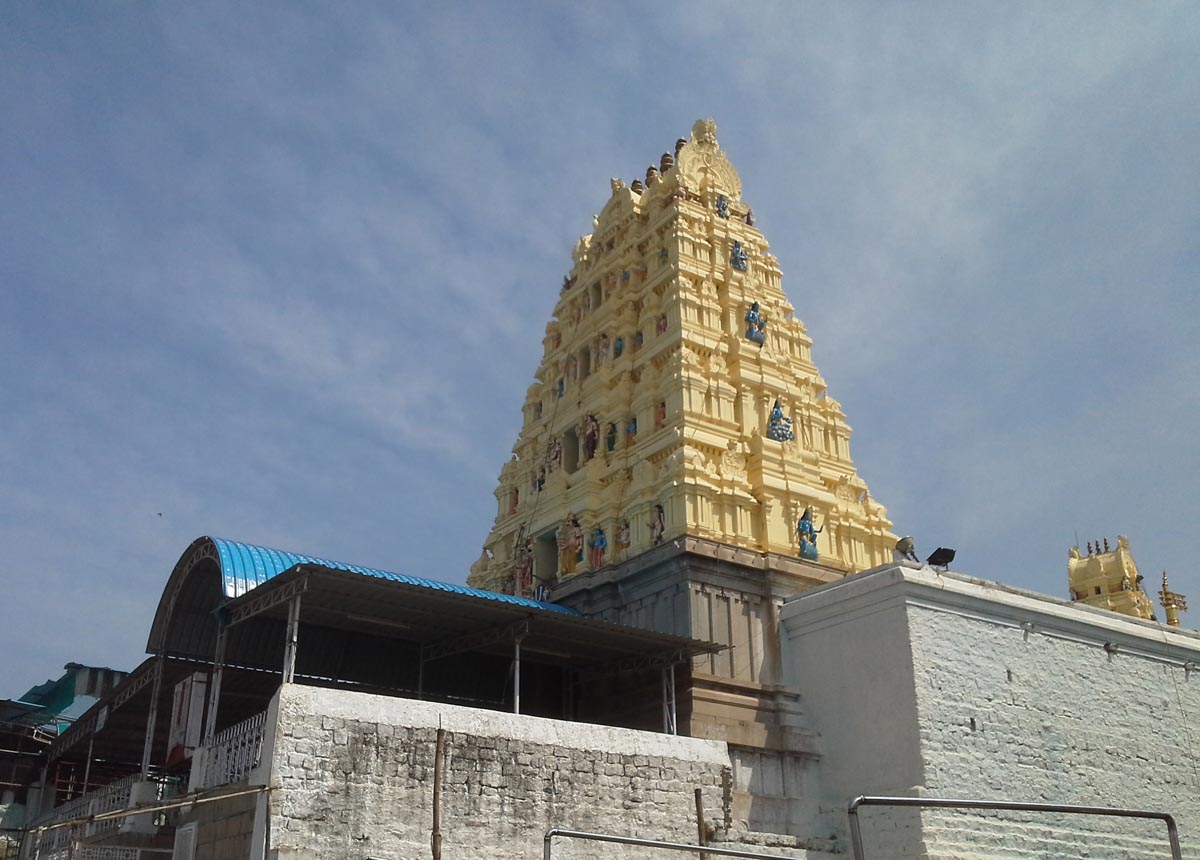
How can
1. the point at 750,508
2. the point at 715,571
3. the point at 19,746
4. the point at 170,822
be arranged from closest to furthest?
the point at 170,822 → the point at 715,571 → the point at 750,508 → the point at 19,746

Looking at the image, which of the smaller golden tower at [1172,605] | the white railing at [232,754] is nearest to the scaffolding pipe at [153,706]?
the white railing at [232,754]

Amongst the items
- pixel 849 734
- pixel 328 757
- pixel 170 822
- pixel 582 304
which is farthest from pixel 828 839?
pixel 582 304

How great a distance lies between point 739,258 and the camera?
32.7 m

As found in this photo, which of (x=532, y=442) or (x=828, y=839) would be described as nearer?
(x=828, y=839)

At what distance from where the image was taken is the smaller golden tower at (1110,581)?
165ft

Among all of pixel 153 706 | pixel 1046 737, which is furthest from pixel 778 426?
pixel 153 706

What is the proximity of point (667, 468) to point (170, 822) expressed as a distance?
13407mm

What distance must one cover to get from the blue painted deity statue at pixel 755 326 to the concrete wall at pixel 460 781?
13.1 m

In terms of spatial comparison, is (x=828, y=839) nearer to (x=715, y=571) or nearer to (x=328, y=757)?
(x=715, y=571)

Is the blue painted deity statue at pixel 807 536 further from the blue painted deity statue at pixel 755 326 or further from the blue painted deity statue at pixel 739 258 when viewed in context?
the blue painted deity statue at pixel 739 258

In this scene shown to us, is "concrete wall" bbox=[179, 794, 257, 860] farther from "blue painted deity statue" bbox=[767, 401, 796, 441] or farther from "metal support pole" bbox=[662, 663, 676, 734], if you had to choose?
"blue painted deity statue" bbox=[767, 401, 796, 441]

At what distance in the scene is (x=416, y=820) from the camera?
17875mm

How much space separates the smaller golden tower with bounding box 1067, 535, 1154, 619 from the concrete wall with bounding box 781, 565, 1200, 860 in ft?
81.7

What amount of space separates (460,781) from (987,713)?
11523 millimetres
